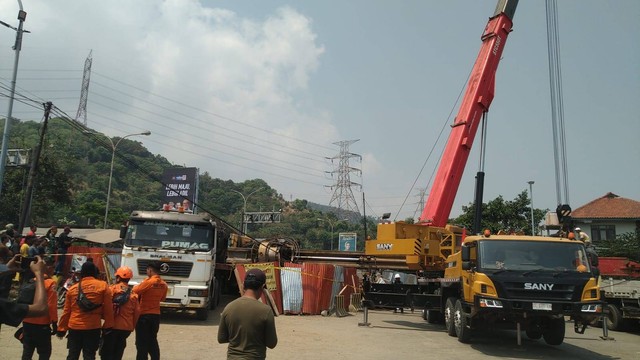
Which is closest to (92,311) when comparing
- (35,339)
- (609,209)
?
(35,339)

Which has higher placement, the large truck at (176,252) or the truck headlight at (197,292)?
the large truck at (176,252)

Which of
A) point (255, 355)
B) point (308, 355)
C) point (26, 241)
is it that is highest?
point (26, 241)

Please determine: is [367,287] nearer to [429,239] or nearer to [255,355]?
[429,239]

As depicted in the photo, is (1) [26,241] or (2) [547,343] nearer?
(2) [547,343]

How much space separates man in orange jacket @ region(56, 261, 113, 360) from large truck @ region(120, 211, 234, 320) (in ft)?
22.0

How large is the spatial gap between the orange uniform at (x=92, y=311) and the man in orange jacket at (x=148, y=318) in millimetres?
976

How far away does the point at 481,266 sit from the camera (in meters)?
10.4

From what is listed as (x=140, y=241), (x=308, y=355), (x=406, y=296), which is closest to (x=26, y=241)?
(x=140, y=241)

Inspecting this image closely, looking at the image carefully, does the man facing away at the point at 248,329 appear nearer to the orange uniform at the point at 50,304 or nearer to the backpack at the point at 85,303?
the backpack at the point at 85,303

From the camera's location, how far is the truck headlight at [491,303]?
985cm

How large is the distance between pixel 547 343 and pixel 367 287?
15.9 feet

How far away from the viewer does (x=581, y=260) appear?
10.4 m

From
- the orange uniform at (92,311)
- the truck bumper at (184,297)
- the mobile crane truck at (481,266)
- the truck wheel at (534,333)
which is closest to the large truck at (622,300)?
the truck wheel at (534,333)

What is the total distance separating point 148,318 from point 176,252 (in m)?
5.99
